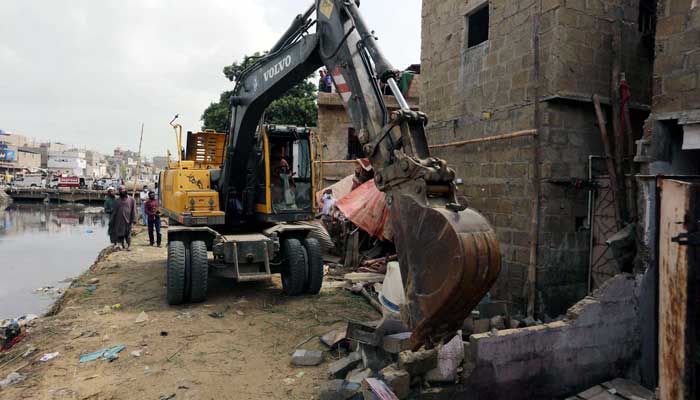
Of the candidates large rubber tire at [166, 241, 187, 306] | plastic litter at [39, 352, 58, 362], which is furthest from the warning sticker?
plastic litter at [39, 352, 58, 362]

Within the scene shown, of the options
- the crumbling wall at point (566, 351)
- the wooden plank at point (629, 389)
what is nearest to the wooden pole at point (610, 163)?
the crumbling wall at point (566, 351)

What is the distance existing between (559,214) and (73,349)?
6.52 m

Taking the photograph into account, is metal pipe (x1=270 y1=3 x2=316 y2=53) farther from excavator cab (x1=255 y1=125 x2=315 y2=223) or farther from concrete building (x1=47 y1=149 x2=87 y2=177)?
concrete building (x1=47 y1=149 x2=87 y2=177)

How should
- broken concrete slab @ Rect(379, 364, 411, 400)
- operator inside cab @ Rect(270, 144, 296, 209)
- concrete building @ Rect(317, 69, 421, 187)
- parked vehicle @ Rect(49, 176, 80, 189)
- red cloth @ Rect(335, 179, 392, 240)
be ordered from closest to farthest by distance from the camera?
1. broken concrete slab @ Rect(379, 364, 411, 400)
2. operator inside cab @ Rect(270, 144, 296, 209)
3. red cloth @ Rect(335, 179, 392, 240)
4. concrete building @ Rect(317, 69, 421, 187)
5. parked vehicle @ Rect(49, 176, 80, 189)

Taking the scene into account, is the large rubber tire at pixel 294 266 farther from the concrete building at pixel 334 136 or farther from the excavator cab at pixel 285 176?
the concrete building at pixel 334 136

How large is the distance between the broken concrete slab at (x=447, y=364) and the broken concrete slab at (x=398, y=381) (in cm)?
27

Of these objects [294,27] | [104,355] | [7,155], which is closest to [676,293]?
[294,27]

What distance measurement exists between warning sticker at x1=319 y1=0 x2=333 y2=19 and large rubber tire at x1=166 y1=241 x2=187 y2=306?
419 cm

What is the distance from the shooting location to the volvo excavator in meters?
2.92

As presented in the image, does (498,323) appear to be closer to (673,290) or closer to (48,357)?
(673,290)

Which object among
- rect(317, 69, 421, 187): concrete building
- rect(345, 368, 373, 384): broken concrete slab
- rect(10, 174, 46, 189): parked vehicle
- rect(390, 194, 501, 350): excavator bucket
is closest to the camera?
rect(390, 194, 501, 350): excavator bucket

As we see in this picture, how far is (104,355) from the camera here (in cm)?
508

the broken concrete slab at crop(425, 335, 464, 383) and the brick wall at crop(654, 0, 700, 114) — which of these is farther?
the brick wall at crop(654, 0, 700, 114)

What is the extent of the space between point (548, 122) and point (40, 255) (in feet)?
51.9
